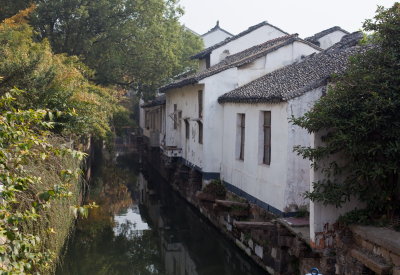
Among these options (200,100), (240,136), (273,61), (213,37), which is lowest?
(240,136)

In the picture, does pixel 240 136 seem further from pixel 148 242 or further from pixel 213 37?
pixel 213 37

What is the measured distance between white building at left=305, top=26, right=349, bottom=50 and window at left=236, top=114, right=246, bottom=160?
10.3m

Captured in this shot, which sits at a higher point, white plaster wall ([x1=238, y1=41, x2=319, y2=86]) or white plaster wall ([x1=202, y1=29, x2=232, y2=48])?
white plaster wall ([x1=202, y1=29, x2=232, y2=48])

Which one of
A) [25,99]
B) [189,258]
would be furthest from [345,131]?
[25,99]

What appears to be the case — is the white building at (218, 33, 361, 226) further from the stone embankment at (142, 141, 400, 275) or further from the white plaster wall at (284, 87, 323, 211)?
the stone embankment at (142, 141, 400, 275)

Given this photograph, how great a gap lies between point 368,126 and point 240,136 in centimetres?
828

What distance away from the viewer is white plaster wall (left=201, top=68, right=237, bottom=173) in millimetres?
17344

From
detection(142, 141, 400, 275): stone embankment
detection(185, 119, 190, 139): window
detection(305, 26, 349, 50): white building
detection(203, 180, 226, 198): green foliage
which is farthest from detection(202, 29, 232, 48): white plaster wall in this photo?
detection(203, 180, 226, 198): green foliage

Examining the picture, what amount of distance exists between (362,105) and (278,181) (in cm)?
486

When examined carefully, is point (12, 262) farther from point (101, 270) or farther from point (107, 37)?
point (107, 37)

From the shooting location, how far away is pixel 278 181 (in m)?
12.3

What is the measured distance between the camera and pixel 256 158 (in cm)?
1388

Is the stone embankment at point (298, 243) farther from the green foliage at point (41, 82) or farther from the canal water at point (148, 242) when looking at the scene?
the green foliage at point (41, 82)

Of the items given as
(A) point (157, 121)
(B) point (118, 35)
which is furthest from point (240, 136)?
(A) point (157, 121)
